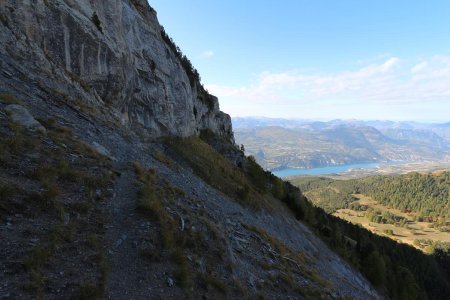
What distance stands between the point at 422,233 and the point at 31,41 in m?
242

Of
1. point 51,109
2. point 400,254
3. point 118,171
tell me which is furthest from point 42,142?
point 400,254

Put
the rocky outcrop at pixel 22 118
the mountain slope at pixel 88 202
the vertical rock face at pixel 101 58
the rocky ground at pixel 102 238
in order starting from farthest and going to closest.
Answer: the vertical rock face at pixel 101 58, the rocky outcrop at pixel 22 118, the mountain slope at pixel 88 202, the rocky ground at pixel 102 238

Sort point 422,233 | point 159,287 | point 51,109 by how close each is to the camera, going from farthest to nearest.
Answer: point 422,233 → point 51,109 → point 159,287

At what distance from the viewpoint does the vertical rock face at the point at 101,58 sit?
21.9 meters

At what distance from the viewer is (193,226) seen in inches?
559

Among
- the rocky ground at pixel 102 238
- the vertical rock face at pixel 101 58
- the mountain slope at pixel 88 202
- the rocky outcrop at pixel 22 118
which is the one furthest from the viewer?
the vertical rock face at pixel 101 58

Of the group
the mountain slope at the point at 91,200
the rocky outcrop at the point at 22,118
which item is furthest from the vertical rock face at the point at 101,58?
the rocky outcrop at the point at 22,118

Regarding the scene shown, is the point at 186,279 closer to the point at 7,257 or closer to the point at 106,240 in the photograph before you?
the point at 106,240

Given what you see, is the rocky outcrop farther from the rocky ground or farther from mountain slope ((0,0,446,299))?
the rocky ground

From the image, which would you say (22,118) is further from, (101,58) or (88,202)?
(101,58)

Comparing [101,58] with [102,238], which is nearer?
[102,238]

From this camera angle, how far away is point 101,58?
30.3 meters

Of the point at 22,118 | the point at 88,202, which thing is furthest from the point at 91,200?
the point at 22,118

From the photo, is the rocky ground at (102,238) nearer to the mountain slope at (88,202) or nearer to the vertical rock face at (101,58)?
the mountain slope at (88,202)
